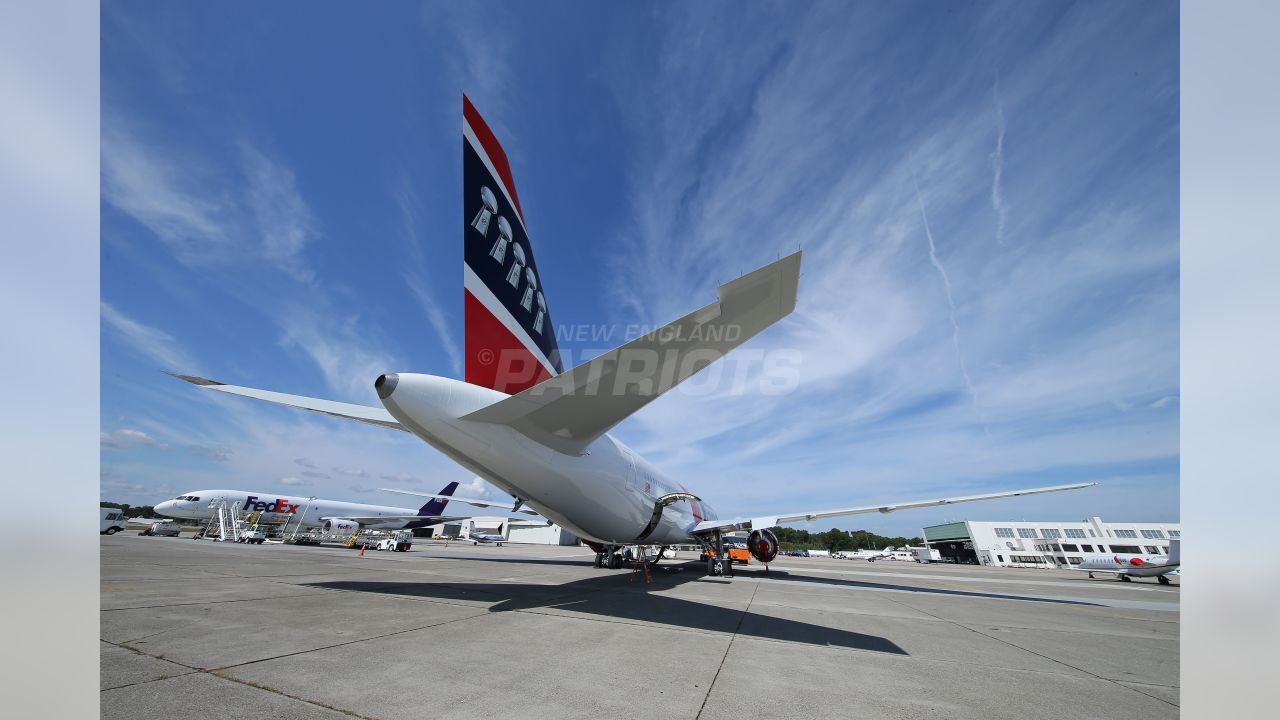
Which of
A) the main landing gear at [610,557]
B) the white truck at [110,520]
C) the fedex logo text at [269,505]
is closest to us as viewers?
the main landing gear at [610,557]

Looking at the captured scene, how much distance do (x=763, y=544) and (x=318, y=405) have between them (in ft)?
49.8

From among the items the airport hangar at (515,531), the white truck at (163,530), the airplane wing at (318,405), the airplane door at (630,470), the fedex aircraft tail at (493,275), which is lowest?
the airport hangar at (515,531)

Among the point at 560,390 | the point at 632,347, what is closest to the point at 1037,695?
the point at 632,347

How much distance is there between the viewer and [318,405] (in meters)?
6.55

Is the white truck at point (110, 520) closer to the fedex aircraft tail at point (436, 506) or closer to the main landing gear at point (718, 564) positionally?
the fedex aircraft tail at point (436, 506)

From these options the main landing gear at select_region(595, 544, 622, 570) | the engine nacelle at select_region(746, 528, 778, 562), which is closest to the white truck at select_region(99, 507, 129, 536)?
the main landing gear at select_region(595, 544, 622, 570)

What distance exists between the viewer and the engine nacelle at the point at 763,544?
16859 millimetres

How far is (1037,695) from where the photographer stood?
3.76 m

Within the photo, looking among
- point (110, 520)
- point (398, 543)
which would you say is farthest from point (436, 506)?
point (110, 520)

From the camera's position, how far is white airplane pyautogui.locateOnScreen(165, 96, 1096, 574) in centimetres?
496

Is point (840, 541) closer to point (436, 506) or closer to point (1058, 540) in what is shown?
point (1058, 540)

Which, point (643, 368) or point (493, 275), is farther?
point (493, 275)

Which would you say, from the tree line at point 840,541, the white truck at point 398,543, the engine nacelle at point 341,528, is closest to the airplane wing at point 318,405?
the white truck at point 398,543

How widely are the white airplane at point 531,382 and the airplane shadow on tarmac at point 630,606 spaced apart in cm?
140
